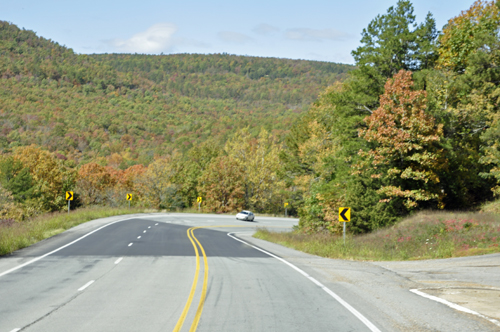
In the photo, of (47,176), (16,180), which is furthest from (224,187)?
(16,180)

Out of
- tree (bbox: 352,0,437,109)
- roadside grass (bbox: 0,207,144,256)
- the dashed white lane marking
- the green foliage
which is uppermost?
tree (bbox: 352,0,437,109)

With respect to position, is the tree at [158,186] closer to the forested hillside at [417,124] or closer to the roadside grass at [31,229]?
the roadside grass at [31,229]

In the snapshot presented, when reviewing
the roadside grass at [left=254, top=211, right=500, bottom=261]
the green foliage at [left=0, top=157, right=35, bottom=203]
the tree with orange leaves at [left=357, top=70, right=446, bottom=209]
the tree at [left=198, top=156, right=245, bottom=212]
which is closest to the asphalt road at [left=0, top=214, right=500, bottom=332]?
the roadside grass at [left=254, top=211, right=500, bottom=261]

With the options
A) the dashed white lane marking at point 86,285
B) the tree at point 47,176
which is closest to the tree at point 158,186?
the tree at point 47,176

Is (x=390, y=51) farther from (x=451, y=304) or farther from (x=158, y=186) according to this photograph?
(x=158, y=186)

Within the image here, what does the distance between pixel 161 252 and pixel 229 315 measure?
12872mm

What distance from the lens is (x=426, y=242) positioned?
2072cm

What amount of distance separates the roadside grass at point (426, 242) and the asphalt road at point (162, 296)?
4.63 m

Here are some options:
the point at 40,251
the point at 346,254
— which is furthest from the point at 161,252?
the point at 346,254

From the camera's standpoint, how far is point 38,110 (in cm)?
17362

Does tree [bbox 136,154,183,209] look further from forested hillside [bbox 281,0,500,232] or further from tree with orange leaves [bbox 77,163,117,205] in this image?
forested hillside [bbox 281,0,500,232]

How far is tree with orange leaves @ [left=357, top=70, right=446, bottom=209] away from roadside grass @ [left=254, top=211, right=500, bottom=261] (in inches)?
162

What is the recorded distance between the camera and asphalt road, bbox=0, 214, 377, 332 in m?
7.99

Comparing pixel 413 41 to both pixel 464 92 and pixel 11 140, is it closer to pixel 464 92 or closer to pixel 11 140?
pixel 464 92
